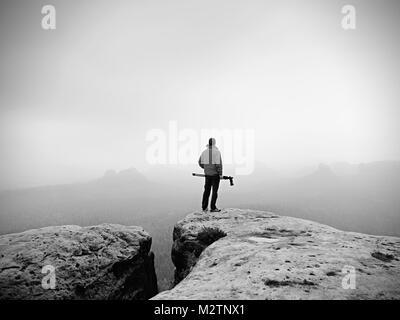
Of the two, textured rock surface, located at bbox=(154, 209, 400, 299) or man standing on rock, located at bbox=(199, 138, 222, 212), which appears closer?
textured rock surface, located at bbox=(154, 209, 400, 299)

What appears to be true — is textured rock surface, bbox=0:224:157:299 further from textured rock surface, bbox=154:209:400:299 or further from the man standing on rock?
the man standing on rock

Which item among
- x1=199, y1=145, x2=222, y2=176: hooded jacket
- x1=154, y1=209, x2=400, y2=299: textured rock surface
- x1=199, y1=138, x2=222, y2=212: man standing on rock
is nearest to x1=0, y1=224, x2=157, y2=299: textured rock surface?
x1=154, y1=209, x2=400, y2=299: textured rock surface

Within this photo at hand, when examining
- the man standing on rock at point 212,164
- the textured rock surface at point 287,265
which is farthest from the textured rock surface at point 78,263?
the man standing on rock at point 212,164

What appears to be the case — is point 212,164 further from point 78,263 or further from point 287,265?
point 78,263

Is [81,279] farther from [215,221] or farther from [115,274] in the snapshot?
[215,221]

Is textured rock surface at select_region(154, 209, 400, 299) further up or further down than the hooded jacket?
further down

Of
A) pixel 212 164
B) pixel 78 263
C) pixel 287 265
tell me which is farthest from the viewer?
pixel 212 164

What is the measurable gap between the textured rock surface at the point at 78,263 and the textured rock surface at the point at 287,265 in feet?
7.96

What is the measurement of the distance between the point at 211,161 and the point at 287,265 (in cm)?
829

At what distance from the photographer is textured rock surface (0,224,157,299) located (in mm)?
7715

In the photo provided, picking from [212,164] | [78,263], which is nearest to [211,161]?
[212,164]

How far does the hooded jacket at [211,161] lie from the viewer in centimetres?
1336

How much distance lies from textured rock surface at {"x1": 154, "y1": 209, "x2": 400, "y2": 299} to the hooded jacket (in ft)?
12.8

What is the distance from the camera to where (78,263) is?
884cm
